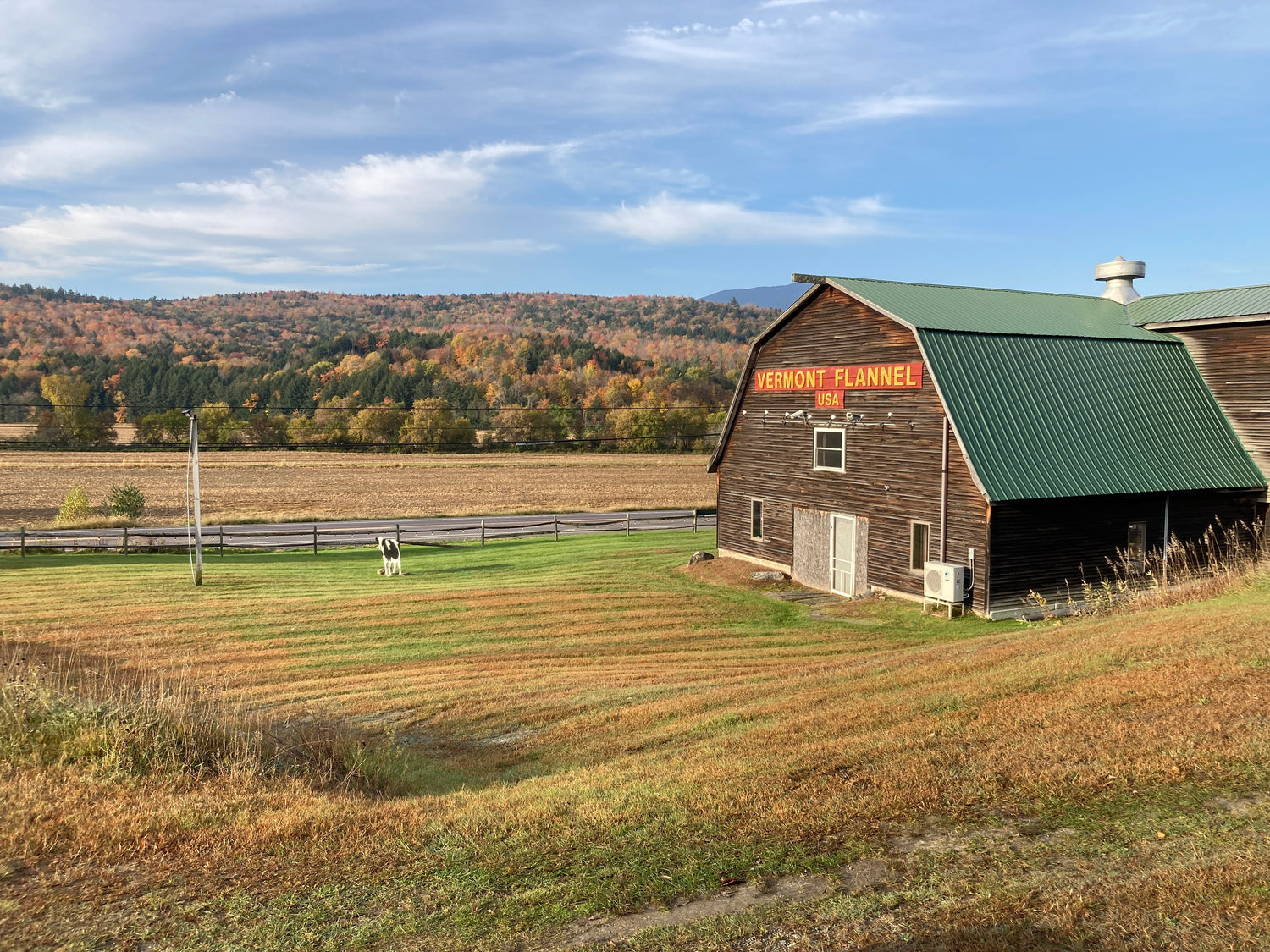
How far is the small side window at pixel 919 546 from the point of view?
74.1 feet

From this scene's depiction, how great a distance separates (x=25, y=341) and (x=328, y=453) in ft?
338

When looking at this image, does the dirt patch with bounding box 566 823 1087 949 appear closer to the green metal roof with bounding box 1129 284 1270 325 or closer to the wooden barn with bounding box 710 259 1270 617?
the wooden barn with bounding box 710 259 1270 617

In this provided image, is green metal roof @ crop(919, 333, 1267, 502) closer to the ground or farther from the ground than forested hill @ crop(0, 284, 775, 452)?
closer to the ground

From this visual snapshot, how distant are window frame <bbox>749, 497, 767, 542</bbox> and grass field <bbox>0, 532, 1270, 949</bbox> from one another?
43.4 ft

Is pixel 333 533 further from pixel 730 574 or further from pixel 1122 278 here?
pixel 1122 278

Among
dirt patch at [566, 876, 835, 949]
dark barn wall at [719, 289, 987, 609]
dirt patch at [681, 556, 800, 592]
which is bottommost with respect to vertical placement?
dirt patch at [681, 556, 800, 592]

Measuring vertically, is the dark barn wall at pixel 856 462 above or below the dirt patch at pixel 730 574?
above

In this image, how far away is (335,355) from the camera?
6216 inches

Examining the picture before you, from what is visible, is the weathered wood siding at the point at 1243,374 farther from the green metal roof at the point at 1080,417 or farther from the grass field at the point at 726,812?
the grass field at the point at 726,812

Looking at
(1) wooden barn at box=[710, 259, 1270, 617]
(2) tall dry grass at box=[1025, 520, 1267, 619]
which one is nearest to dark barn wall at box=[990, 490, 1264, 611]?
(1) wooden barn at box=[710, 259, 1270, 617]

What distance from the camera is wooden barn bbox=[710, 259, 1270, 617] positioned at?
70.4ft

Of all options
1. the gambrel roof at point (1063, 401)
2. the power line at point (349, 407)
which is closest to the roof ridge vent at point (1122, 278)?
the gambrel roof at point (1063, 401)

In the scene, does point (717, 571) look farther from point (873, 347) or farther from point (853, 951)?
point (853, 951)

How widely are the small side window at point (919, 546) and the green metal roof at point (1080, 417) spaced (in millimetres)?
2521
